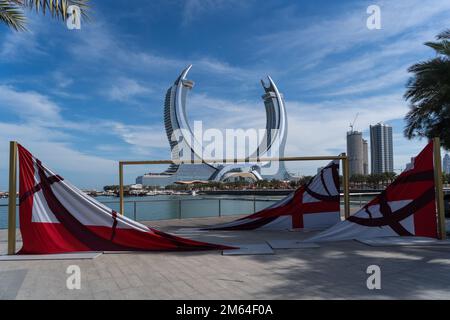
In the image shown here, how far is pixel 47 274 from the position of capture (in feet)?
19.6

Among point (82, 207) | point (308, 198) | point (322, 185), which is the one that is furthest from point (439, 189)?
point (82, 207)

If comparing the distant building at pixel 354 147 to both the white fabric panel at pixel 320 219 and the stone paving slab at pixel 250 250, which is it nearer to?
the white fabric panel at pixel 320 219

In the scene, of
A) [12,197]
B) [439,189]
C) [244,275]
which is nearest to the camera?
[244,275]

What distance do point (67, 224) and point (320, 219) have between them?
7.23 meters

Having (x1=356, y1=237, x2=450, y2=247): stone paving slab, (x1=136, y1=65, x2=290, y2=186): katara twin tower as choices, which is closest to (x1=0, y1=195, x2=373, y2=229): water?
(x1=356, y1=237, x2=450, y2=247): stone paving slab

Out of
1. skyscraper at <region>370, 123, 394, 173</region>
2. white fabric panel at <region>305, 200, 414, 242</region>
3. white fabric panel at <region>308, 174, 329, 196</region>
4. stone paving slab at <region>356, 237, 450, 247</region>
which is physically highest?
skyscraper at <region>370, 123, 394, 173</region>

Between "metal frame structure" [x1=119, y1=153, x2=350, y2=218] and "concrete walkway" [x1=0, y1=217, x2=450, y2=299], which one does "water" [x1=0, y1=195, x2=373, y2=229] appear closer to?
"metal frame structure" [x1=119, y1=153, x2=350, y2=218]

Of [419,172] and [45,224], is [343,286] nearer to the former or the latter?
[419,172]

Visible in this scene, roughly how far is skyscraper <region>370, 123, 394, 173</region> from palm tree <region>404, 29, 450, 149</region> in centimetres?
9689

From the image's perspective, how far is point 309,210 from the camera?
11.5 metres

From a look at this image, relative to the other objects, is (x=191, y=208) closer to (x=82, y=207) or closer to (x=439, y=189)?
(x=82, y=207)

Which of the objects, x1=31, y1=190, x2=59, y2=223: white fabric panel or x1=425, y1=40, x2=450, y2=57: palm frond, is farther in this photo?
x1=425, y1=40, x2=450, y2=57: palm frond

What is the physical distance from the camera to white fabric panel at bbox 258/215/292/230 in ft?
38.0

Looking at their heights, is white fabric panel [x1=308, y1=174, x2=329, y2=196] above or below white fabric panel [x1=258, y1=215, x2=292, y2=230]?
above
